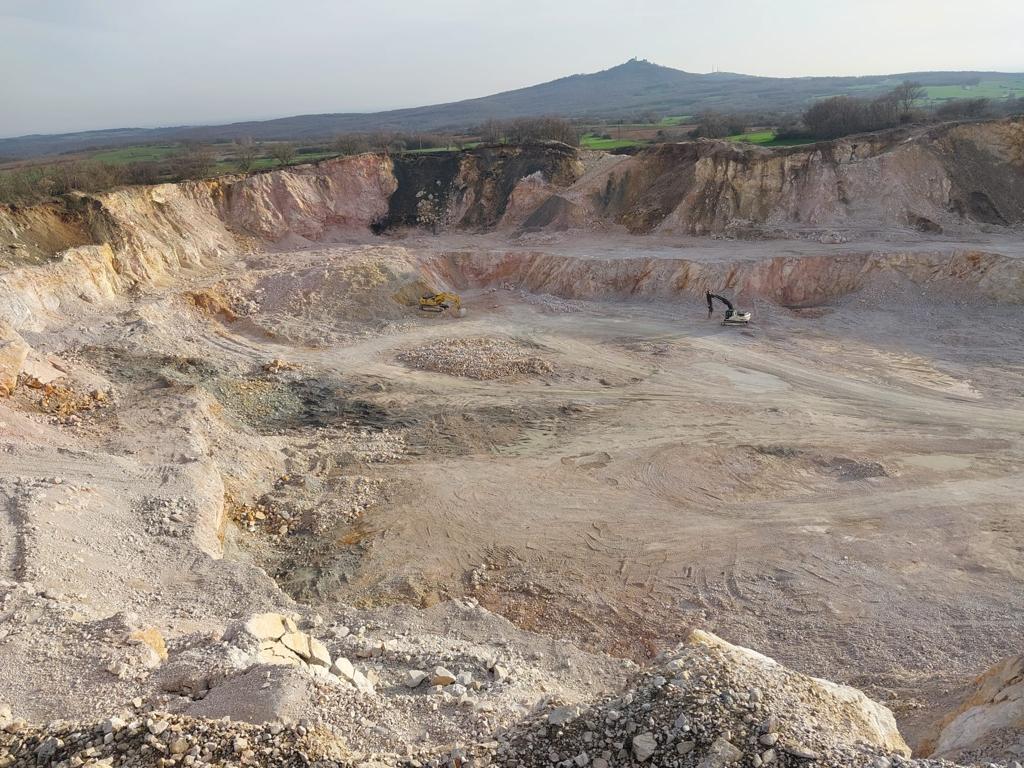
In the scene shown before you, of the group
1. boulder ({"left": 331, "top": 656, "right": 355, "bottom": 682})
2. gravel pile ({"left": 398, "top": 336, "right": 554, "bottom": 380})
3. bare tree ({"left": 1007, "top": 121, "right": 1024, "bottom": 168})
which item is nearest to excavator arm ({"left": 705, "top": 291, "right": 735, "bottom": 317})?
gravel pile ({"left": 398, "top": 336, "right": 554, "bottom": 380})

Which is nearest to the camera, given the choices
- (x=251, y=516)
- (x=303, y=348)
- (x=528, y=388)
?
(x=251, y=516)

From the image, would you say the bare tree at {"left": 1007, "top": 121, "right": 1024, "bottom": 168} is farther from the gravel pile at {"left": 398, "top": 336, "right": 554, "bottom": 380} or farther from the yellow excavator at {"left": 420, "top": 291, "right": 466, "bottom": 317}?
the yellow excavator at {"left": 420, "top": 291, "right": 466, "bottom": 317}

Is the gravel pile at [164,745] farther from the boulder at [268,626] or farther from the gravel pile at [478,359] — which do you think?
the gravel pile at [478,359]

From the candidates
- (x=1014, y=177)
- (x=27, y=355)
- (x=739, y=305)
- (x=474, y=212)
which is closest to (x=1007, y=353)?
(x=739, y=305)

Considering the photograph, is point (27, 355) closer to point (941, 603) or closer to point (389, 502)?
point (389, 502)

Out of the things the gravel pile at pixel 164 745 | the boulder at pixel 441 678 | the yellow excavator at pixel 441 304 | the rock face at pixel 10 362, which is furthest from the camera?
the yellow excavator at pixel 441 304

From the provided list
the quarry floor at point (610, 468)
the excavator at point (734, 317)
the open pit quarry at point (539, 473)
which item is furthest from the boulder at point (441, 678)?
the excavator at point (734, 317)

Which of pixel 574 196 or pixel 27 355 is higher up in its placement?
pixel 574 196

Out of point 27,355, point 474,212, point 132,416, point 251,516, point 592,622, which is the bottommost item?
point 592,622
